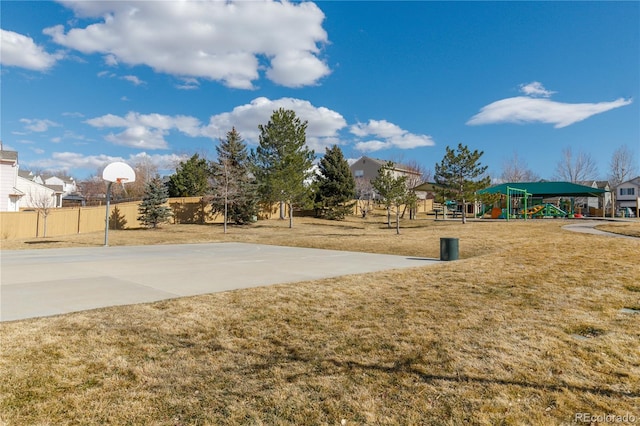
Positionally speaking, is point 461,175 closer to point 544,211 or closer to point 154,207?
point 544,211

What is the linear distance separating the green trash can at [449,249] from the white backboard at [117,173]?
15.1m

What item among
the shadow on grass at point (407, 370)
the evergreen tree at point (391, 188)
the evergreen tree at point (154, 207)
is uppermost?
the evergreen tree at point (391, 188)

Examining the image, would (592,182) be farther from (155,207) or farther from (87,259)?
(87,259)

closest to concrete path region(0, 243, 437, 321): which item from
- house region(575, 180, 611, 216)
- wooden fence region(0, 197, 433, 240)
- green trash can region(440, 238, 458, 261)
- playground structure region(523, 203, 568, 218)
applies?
green trash can region(440, 238, 458, 261)

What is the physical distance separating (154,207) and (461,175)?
2205 centimetres

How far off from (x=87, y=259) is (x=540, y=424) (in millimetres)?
12186

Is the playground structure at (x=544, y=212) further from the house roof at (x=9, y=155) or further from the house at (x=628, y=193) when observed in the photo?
the house roof at (x=9, y=155)

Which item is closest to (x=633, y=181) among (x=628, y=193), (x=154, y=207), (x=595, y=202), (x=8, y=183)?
(x=628, y=193)

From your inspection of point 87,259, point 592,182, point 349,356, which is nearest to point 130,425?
point 349,356

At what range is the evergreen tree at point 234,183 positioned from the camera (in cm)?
Result: 2623

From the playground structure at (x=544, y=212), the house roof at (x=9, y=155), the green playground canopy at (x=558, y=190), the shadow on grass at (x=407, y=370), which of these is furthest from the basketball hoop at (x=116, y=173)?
the playground structure at (x=544, y=212)

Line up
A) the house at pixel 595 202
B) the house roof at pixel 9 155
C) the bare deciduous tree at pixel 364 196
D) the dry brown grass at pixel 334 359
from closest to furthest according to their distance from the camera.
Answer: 1. the dry brown grass at pixel 334 359
2. the house roof at pixel 9 155
3. the house at pixel 595 202
4. the bare deciduous tree at pixel 364 196

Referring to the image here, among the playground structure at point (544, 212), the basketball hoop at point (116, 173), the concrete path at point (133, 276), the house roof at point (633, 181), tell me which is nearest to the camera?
the concrete path at point (133, 276)

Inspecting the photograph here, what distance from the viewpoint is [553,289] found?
6375mm
